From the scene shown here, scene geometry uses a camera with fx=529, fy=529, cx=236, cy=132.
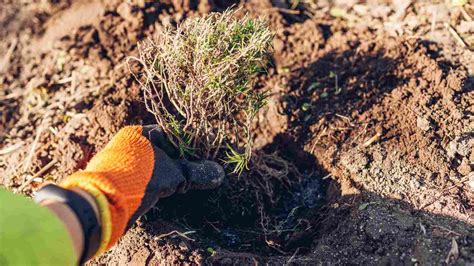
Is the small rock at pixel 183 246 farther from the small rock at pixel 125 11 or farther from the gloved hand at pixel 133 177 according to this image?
the small rock at pixel 125 11

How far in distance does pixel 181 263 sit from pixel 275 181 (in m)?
0.85

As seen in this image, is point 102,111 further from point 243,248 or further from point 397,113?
point 397,113

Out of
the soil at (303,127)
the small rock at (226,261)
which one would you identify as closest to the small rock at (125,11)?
the soil at (303,127)

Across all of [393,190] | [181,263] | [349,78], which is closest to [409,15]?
[349,78]

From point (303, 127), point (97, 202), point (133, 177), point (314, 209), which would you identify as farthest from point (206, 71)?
point (314, 209)

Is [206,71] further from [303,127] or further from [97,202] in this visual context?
[303,127]

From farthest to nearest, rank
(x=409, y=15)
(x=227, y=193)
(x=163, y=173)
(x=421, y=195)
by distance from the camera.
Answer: (x=409, y=15) → (x=227, y=193) → (x=421, y=195) → (x=163, y=173)

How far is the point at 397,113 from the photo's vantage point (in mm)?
3145

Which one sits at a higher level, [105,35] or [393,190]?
[105,35]

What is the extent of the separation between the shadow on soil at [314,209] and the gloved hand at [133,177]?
0.87ft

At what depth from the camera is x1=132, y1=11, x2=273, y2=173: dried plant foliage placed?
257 centimetres

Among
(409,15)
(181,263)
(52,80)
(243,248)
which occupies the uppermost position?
(52,80)

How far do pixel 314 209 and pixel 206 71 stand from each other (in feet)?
3.52

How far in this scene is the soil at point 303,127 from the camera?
108 inches
